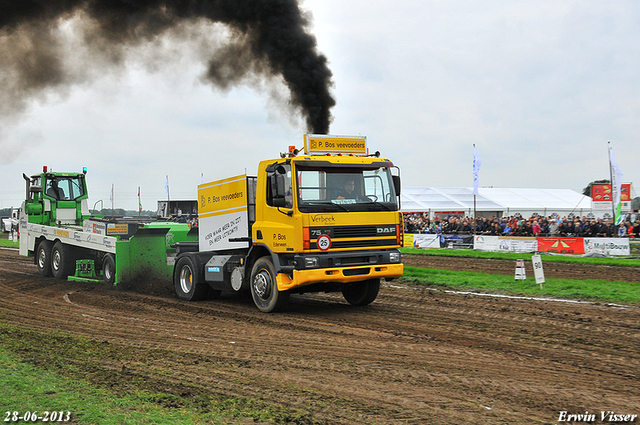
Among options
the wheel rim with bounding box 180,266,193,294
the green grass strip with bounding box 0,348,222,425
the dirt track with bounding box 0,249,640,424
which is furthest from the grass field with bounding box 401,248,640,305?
the green grass strip with bounding box 0,348,222,425

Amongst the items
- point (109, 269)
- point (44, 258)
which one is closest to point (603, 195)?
point (109, 269)

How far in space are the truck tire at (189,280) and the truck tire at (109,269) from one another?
2598 millimetres

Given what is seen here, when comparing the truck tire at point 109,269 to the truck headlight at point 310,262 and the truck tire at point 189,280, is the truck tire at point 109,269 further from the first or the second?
the truck headlight at point 310,262

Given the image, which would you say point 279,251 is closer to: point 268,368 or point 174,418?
point 268,368

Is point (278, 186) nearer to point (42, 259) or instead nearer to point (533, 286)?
point (533, 286)

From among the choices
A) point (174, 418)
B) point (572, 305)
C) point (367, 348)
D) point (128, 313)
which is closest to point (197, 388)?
point (174, 418)

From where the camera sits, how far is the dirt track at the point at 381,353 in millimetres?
5082

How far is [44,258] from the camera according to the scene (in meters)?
17.3

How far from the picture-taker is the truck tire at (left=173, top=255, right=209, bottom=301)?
1203 cm

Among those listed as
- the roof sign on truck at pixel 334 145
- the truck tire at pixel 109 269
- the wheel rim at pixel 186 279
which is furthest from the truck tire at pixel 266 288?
the truck tire at pixel 109 269

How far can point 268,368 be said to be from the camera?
20.8ft

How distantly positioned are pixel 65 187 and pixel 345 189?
1215cm

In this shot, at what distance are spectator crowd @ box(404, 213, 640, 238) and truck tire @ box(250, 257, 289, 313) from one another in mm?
18186

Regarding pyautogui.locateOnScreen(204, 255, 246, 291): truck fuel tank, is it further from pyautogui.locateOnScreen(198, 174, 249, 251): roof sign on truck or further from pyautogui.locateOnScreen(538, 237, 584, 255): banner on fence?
pyautogui.locateOnScreen(538, 237, 584, 255): banner on fence
